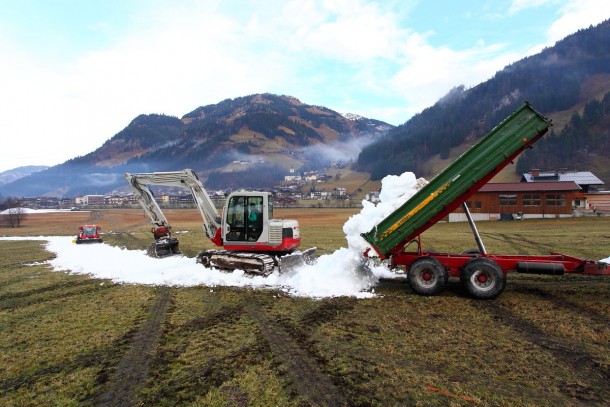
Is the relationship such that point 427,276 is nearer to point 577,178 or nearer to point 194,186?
Answer: point 194,186

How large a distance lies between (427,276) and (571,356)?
4.36 metres

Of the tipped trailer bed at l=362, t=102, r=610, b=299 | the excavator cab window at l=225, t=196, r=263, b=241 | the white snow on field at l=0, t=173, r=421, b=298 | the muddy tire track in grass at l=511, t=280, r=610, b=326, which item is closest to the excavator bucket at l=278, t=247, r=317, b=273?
the white snow on field at l=0, t=173, r=421, b=298

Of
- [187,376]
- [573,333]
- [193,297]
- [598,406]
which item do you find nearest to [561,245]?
[573,333]

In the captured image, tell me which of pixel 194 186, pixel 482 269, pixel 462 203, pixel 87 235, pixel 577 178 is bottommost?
pixel 87 235

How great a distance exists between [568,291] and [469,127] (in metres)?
207

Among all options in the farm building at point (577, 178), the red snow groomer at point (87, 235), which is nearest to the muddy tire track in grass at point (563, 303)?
the red snow groomer at point (87, 235)

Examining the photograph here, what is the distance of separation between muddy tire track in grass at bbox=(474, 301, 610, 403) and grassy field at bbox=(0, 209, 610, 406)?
0.10ft

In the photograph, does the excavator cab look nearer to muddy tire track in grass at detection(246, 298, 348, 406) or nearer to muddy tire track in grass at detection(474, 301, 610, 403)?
muddy tire track in grass at detection(246, 298, 348, 406)

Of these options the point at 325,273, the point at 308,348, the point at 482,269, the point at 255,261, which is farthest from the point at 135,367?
the point at 482,269

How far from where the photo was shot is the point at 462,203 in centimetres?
1140

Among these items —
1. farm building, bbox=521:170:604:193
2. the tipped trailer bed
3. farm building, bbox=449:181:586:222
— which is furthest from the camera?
farm building, bbox=521:170:604:193

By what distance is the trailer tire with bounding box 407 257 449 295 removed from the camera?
35.7ft

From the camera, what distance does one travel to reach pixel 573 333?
810cm

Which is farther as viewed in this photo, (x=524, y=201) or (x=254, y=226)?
(x=524, y=201)
